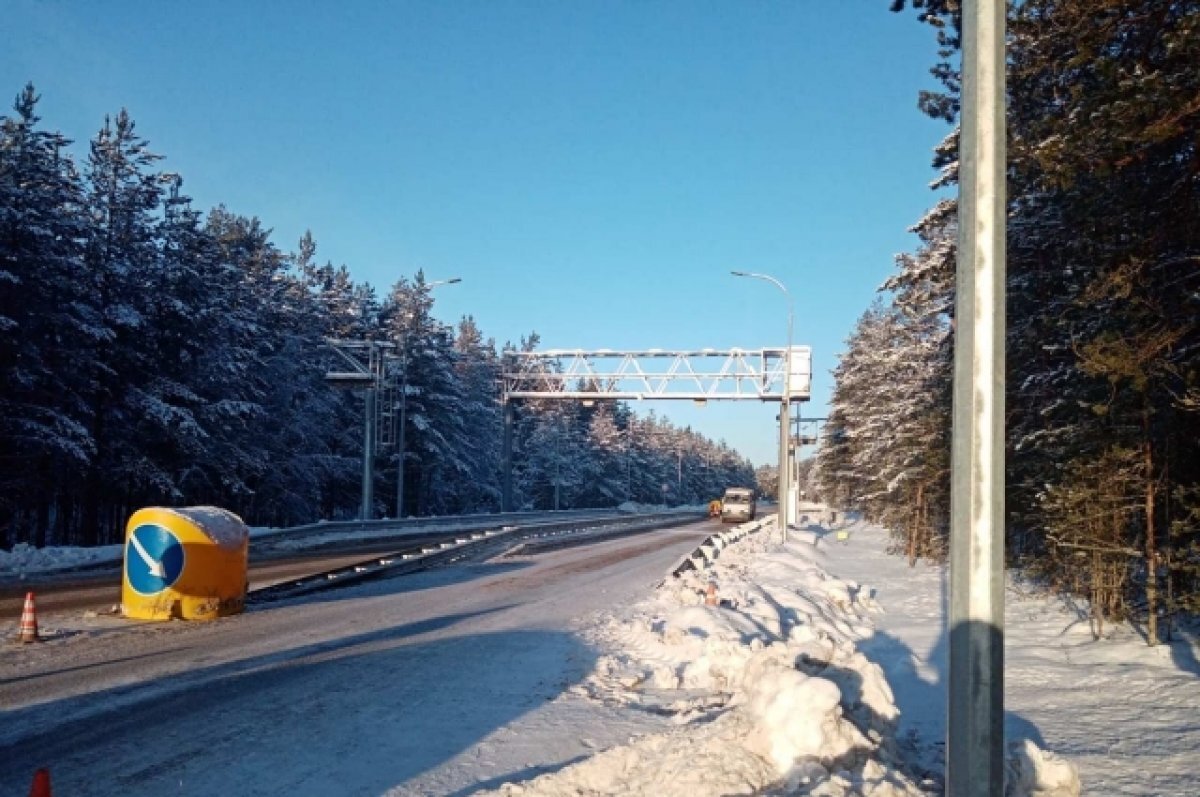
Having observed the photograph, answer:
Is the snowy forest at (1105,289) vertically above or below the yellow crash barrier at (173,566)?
above

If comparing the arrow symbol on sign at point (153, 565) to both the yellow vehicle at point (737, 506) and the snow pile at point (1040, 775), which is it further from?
the yellow vehicle at point (737, 506)

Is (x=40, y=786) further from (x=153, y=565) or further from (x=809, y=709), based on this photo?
(x=153, y=565)

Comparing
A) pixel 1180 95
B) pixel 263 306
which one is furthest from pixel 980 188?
pixel 263 306

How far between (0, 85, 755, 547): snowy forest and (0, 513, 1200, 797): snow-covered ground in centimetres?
2227

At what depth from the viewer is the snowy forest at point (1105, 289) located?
871 cm

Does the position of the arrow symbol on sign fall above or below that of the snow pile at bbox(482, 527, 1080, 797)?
above

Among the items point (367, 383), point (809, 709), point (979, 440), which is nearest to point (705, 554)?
point (809, 709)

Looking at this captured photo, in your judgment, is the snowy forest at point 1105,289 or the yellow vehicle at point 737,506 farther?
the yellow vehicle at point 737,506

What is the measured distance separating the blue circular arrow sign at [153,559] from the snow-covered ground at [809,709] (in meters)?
5.87

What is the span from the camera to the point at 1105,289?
9.74 m

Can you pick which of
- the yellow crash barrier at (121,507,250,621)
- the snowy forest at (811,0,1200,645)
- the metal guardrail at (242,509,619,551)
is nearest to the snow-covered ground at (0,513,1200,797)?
the snowy forest at (811,0,1200,645)

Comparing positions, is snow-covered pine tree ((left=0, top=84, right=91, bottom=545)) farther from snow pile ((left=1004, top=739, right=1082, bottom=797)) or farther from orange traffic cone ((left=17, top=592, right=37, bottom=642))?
snow pile ((left=1004, top=739, right=1082, bottom=797))

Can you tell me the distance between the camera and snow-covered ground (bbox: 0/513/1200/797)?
21.1ft

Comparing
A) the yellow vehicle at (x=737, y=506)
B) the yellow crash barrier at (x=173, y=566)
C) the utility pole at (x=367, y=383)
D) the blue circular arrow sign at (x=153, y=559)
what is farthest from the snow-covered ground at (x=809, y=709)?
the yellow vehicle at (x=737, y=506)
